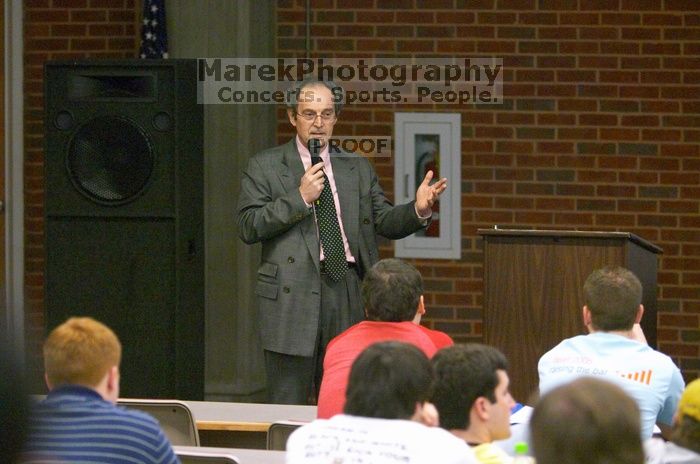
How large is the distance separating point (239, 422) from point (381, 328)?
48 centimetres

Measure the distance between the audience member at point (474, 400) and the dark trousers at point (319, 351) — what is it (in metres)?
1.93

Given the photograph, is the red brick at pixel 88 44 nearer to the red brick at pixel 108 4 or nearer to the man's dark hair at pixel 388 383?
the red brick at pixel 108 4

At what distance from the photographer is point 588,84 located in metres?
5.63

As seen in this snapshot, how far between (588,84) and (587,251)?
6.67ft

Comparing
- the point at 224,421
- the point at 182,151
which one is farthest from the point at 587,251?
the point at 182,151

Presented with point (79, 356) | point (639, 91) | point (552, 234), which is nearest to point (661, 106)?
point (639, 91)

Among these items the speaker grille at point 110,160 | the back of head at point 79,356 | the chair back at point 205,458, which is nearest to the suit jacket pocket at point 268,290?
the speaker grille at point 110,160

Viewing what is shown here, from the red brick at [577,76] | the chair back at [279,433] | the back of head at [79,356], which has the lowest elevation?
the chair back at [279,433]

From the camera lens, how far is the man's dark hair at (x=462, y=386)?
2.19 meters

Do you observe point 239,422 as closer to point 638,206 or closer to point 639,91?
point 638,206

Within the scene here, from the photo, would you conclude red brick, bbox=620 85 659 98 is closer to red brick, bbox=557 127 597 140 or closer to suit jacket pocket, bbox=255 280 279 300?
red brick, bbox=557 127 597 140

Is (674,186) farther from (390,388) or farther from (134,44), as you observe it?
(390,388)

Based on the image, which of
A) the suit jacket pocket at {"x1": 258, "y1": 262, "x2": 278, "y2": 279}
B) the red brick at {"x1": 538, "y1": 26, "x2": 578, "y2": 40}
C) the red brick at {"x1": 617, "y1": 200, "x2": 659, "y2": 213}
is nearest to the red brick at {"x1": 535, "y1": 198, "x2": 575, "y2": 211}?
the red brick at {"x1": 617, "y1": 200, "x2": 659, "y2": 213}

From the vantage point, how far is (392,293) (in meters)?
3.07
